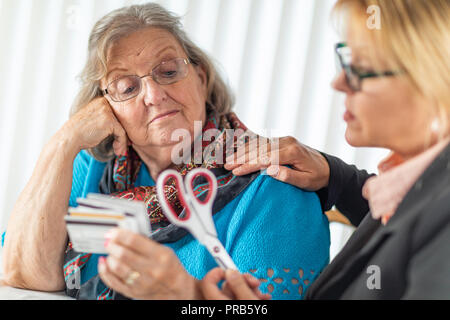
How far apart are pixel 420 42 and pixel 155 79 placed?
82 cm

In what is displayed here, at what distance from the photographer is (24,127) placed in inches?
81.0

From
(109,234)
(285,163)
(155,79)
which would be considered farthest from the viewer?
(155,79)

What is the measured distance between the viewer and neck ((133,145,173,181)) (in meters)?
1.35

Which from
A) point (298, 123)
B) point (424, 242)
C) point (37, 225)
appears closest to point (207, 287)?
point (424, 242)

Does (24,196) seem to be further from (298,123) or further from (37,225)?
(298,123)

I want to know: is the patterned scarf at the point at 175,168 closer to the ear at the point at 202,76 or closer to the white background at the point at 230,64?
the ear at the point at 202,76

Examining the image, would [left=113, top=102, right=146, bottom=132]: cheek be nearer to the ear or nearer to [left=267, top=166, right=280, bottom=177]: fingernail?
the ear

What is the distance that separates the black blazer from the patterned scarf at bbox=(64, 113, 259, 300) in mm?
477

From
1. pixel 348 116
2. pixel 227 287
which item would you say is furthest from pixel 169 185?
pixel 348 116

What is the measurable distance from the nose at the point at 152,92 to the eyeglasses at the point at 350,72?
68cm

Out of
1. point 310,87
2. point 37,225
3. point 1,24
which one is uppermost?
point 1,24

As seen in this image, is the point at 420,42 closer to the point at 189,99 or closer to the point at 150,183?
the point at 189,99

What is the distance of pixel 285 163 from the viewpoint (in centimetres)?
115

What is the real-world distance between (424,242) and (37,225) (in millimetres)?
991
